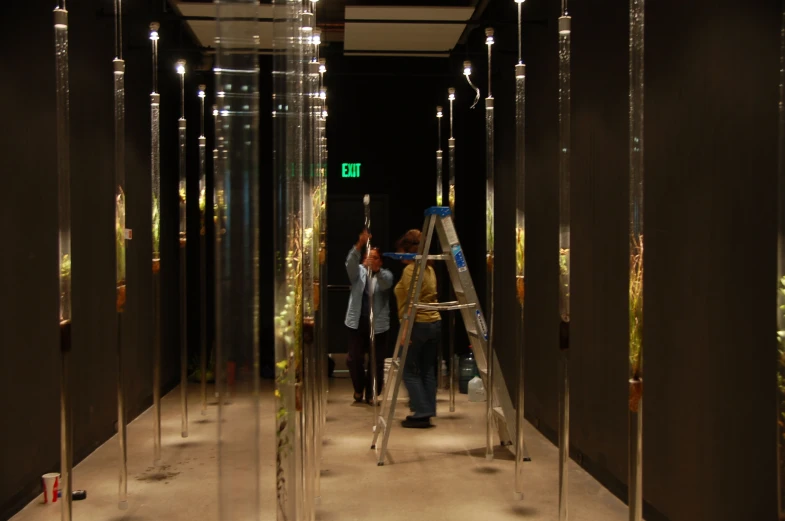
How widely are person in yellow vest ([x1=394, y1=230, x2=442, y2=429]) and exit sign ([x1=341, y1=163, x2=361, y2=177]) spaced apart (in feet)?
9.75

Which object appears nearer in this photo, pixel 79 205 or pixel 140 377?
pixel 79 205

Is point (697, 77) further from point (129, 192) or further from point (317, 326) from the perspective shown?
point (129, 192)

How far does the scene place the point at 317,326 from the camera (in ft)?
12.8

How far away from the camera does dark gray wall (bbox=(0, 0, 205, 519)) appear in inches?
155

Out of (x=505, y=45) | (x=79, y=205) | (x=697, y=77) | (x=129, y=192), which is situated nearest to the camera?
(x=697, y=77)

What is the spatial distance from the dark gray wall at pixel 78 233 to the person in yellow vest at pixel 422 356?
183cm

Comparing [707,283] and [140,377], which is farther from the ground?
[707,283]

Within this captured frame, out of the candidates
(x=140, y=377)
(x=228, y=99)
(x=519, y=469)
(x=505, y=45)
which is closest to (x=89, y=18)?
(x=140, y=377)

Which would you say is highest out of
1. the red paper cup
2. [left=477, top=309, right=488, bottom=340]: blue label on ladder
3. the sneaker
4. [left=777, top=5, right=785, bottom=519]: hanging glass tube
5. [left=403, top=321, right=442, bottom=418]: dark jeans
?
[left=777, top=5, right=785, bottom=519]: hanging glass tube

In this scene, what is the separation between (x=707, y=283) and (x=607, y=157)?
146 cm

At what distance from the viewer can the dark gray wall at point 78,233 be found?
394 centimetres

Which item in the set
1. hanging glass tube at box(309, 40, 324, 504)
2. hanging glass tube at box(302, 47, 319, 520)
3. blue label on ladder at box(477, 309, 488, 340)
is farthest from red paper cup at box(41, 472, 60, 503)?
blue label on ladder at box(477, 309, 488, 340)

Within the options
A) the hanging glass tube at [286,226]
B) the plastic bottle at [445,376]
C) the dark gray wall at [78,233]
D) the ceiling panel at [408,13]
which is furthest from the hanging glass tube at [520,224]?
the plastic bottle at [445,376]

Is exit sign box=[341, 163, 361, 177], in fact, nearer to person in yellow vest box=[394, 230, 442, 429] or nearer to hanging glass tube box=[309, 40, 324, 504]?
person in yellow vest box=[394, 230, 442, 429]
